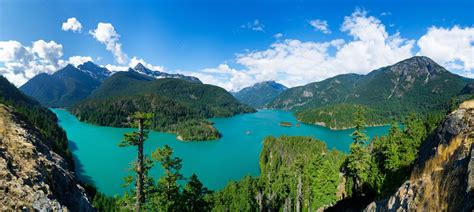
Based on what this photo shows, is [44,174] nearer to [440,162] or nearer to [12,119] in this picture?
[12,119]

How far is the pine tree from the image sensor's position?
48.3ft

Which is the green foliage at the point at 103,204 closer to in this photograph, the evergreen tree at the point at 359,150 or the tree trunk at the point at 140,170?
the tree trunk at the point at 140,170

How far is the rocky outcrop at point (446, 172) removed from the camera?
10.5m

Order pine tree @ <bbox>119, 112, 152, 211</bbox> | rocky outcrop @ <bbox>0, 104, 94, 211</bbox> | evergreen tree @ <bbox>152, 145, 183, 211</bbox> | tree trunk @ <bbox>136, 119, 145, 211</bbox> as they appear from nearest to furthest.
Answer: rocky outcrop @ <bbox>0, 104, 94, 211</bbox>, pine tree @ <bbox>119, 112, 152, 211</bbox>, tree trunk @ <bbox>136, 119, 145, 211</bbox>, evergreen tree @ <bbox>152, 145, 183, 211</bbox>

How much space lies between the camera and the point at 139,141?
15008mm

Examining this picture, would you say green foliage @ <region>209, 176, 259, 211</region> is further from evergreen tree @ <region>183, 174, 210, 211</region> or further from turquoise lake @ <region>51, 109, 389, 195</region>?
evergreen tree @ <region>183, 174, 210, 211</region>

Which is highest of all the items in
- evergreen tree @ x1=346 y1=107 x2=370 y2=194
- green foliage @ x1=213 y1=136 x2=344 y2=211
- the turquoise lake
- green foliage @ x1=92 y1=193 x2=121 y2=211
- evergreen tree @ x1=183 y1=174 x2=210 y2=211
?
evergreen tree @ x1=346 y1=107 x2=370 y2=194

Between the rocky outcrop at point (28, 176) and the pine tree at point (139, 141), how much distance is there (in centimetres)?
409

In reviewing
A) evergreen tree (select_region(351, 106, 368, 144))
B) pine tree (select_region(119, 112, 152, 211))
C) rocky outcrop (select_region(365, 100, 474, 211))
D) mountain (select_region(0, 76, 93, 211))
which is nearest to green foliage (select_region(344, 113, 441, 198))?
evergreen tree (select_region(351, 106, 368, 144))

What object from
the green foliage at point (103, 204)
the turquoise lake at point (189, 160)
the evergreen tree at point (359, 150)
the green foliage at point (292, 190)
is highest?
the evergreen tree at point (359, 150)

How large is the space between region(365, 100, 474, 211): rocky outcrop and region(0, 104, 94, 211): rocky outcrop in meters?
18.9

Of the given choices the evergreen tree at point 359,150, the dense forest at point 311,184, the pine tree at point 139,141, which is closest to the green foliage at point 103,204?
the dense forest at point 311,184

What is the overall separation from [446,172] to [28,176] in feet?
68.8

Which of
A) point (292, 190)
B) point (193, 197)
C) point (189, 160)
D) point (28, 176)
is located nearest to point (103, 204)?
point (292, 190)
